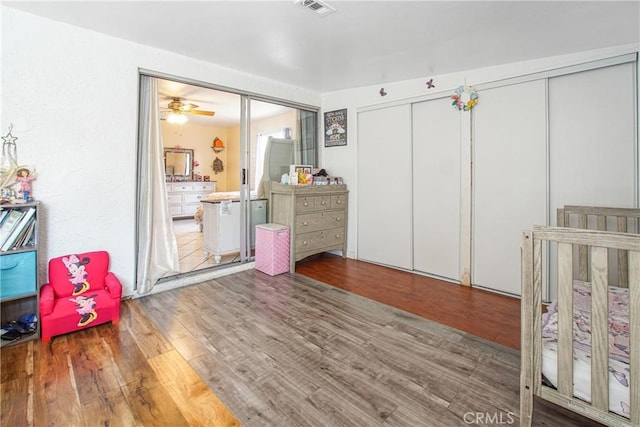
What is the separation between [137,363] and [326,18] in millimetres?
2751

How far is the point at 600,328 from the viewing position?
115 centimetres

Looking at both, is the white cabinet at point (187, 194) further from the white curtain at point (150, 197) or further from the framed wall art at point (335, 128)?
the white curtain at point (150, 197)

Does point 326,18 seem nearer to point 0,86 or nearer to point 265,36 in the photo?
point 265,36

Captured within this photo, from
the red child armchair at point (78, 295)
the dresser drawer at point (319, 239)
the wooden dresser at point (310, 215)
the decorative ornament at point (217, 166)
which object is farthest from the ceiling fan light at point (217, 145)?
the red child armchair at point (78, 295)

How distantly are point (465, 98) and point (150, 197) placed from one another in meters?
3.42

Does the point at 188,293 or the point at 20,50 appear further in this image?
the point at 188,293

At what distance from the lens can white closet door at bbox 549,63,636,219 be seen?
252 centimetres

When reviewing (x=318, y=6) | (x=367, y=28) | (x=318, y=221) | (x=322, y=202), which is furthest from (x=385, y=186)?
(x=318, y=6)

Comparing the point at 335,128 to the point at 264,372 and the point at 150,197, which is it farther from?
the point at 264,372

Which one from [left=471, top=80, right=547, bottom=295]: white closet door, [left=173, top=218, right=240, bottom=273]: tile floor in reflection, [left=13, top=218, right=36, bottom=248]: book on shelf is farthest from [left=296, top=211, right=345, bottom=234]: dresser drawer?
[left=13, top=218, right=36, bottom=248]: book on shelf

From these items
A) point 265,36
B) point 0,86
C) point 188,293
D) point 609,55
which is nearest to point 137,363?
point 188,293

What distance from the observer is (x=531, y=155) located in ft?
9.59

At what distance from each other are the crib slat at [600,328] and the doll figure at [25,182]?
343 cm

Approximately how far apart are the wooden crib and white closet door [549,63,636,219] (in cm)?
Result: 179
